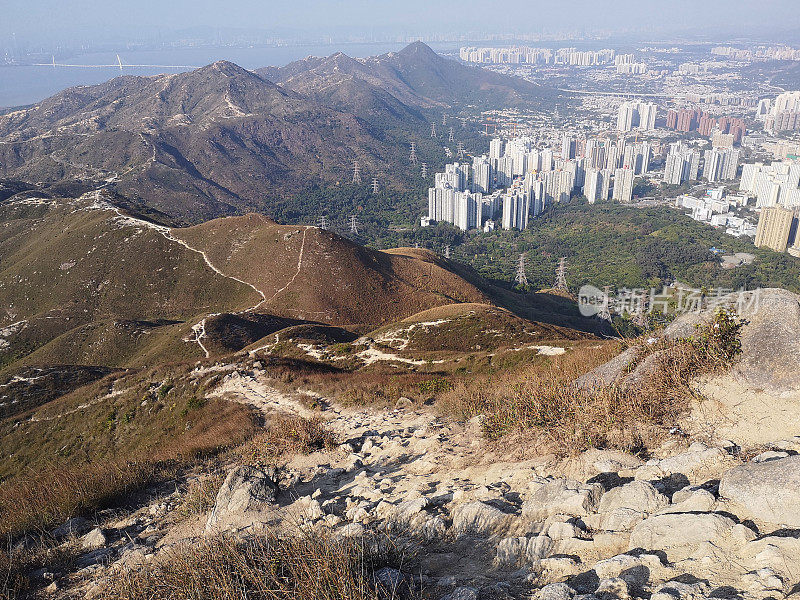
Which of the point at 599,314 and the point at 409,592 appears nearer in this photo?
the point at 409,592

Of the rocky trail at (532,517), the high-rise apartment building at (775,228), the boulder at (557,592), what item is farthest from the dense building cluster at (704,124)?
the boulder at (557,592)

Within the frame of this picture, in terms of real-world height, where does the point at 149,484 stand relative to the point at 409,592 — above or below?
below

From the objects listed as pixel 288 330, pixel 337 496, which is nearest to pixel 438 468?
pixel 337 496

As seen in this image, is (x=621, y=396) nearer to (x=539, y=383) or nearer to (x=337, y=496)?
(x=539, y=383)

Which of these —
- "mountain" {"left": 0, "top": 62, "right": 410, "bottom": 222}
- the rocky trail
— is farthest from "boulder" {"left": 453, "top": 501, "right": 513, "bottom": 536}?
"mountain" {"left": 0, "top": 62, "right": 410, "bottom": 222}

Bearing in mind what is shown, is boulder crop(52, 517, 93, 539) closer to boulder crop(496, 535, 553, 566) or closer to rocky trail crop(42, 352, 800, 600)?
rocky trail crop(42, 352, 800, 600)

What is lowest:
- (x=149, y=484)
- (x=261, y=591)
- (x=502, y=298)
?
(x=502, y=298)
